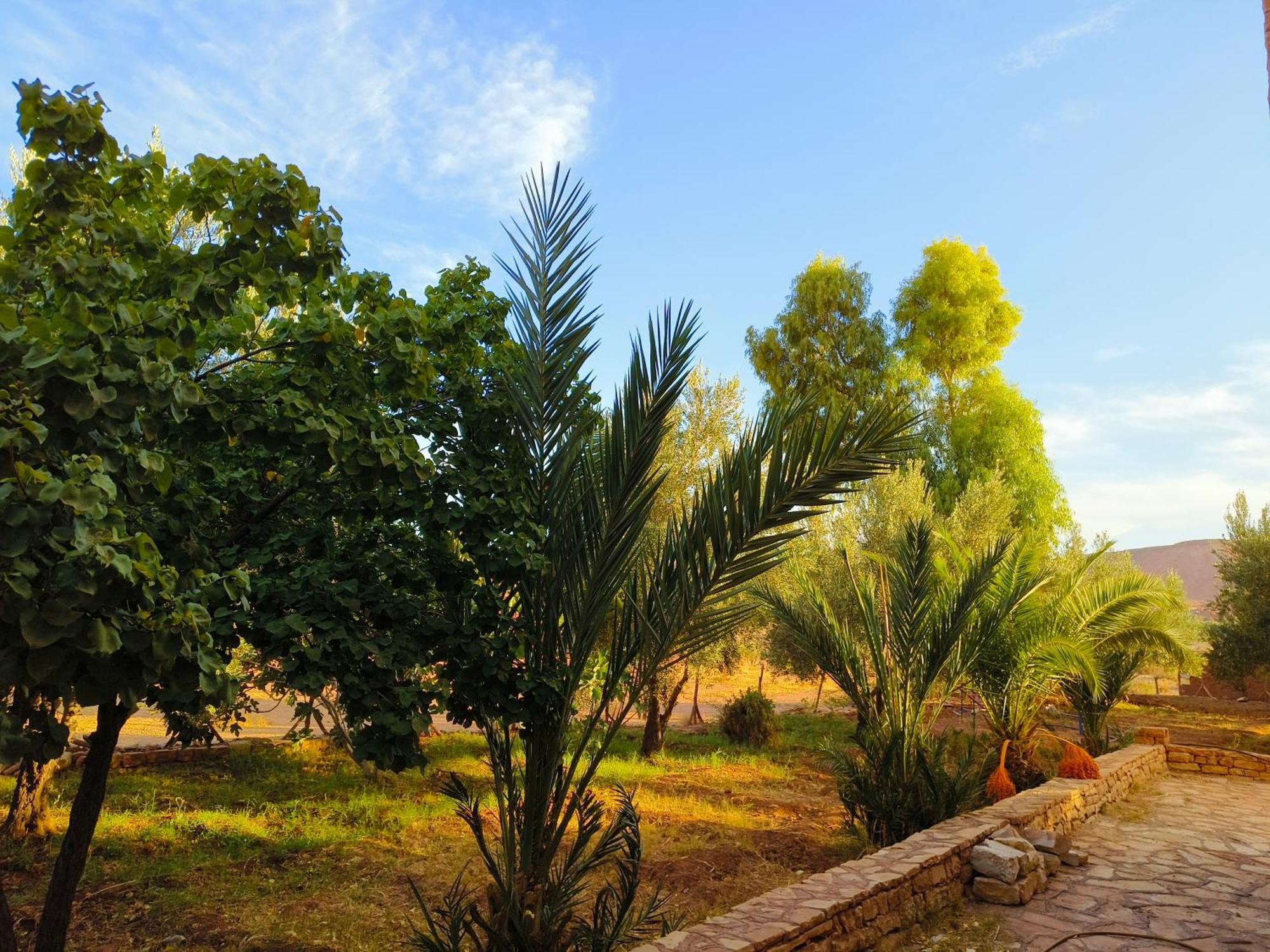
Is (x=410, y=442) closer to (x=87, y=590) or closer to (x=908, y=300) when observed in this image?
(x=87, y=590)

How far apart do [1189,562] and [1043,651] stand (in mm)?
88403

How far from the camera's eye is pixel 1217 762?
38.3 feet

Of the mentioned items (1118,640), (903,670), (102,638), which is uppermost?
(1118,640)

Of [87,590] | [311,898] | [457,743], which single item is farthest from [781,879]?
[457,743]

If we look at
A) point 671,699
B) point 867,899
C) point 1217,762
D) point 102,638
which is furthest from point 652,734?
point 102,638

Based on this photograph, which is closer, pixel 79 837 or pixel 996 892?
pixel 79 837

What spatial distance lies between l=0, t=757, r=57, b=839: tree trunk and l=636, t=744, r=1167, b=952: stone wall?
6524mm

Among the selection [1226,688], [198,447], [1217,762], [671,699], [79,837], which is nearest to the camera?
[198,447]

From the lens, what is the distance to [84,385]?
2.53 metres

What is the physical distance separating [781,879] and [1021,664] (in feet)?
13.9

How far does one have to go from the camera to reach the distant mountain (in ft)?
247

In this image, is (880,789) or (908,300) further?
(908,300)

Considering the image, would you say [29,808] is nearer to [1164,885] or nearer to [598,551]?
[598,551]

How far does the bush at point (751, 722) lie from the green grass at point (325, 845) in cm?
246
